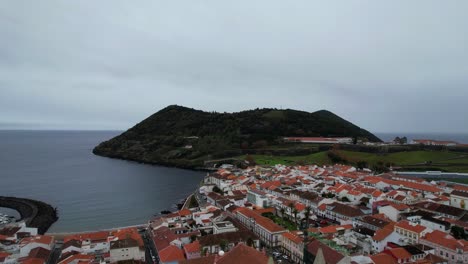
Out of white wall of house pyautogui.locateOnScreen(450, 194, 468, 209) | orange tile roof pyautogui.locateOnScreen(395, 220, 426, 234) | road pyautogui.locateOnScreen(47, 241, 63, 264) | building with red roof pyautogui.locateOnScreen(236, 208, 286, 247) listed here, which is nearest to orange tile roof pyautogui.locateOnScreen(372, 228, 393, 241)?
orange tile roof pyautogui.locateOnScreen(395, 220, 426, 234)

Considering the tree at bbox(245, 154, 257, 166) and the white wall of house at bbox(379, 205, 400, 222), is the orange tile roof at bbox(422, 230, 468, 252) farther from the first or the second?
the tree at bbox(245, 154, 257, 166)

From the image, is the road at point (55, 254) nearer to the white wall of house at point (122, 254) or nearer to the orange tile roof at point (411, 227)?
the white wall of house at point (122, 254)

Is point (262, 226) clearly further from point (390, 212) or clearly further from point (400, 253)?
point (390, 212)

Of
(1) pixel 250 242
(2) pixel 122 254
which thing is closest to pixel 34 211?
(2) pixel 122 254

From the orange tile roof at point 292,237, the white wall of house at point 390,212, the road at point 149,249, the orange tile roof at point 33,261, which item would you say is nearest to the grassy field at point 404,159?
the white wall of house at point 390,212

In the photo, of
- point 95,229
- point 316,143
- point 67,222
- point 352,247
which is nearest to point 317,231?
point 352,247
